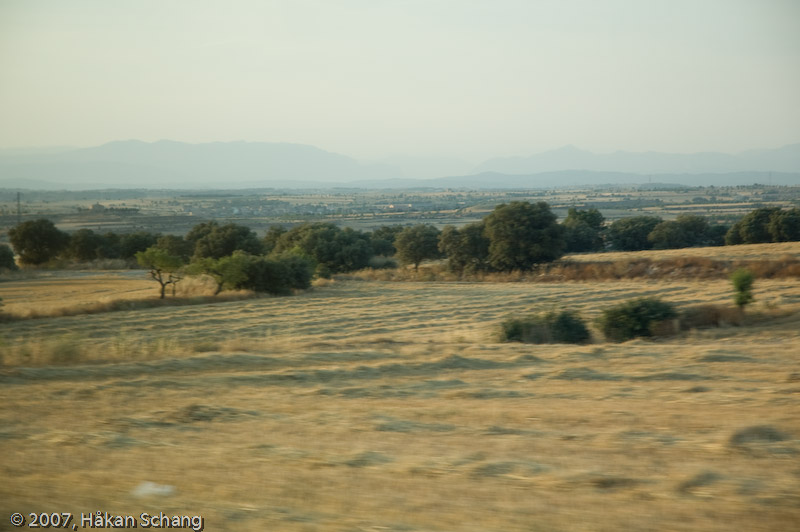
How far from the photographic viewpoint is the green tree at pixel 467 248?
4781 centimetres

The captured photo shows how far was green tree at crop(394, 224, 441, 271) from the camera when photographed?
53656mm

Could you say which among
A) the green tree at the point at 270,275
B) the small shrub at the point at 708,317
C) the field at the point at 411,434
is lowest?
the green tree at the point at 270,275

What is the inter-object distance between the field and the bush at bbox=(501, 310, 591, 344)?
2.49 m

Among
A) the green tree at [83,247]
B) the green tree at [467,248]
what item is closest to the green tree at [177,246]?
the green tree at [83,247]

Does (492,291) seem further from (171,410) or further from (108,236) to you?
(108,236)

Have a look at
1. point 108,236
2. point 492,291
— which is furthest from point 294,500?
point 108,236

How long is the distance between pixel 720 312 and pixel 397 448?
1409 centimetres

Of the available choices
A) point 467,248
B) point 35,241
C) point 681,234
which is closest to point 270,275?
point 467,248

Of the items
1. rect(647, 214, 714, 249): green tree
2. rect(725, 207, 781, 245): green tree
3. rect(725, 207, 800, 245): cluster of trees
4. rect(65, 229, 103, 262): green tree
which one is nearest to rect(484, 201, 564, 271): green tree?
rect(647, 214, 714, 249): green tree

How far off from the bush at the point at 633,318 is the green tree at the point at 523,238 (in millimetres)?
27118

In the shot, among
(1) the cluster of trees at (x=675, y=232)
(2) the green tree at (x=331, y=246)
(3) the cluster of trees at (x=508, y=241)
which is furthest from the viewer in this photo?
(1) the cluster of trees at (x=675, y=232)

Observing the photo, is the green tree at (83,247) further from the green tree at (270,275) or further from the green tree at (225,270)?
the green tree at (270,275)

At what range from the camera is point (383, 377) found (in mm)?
10922

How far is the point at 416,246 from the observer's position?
53.6m
